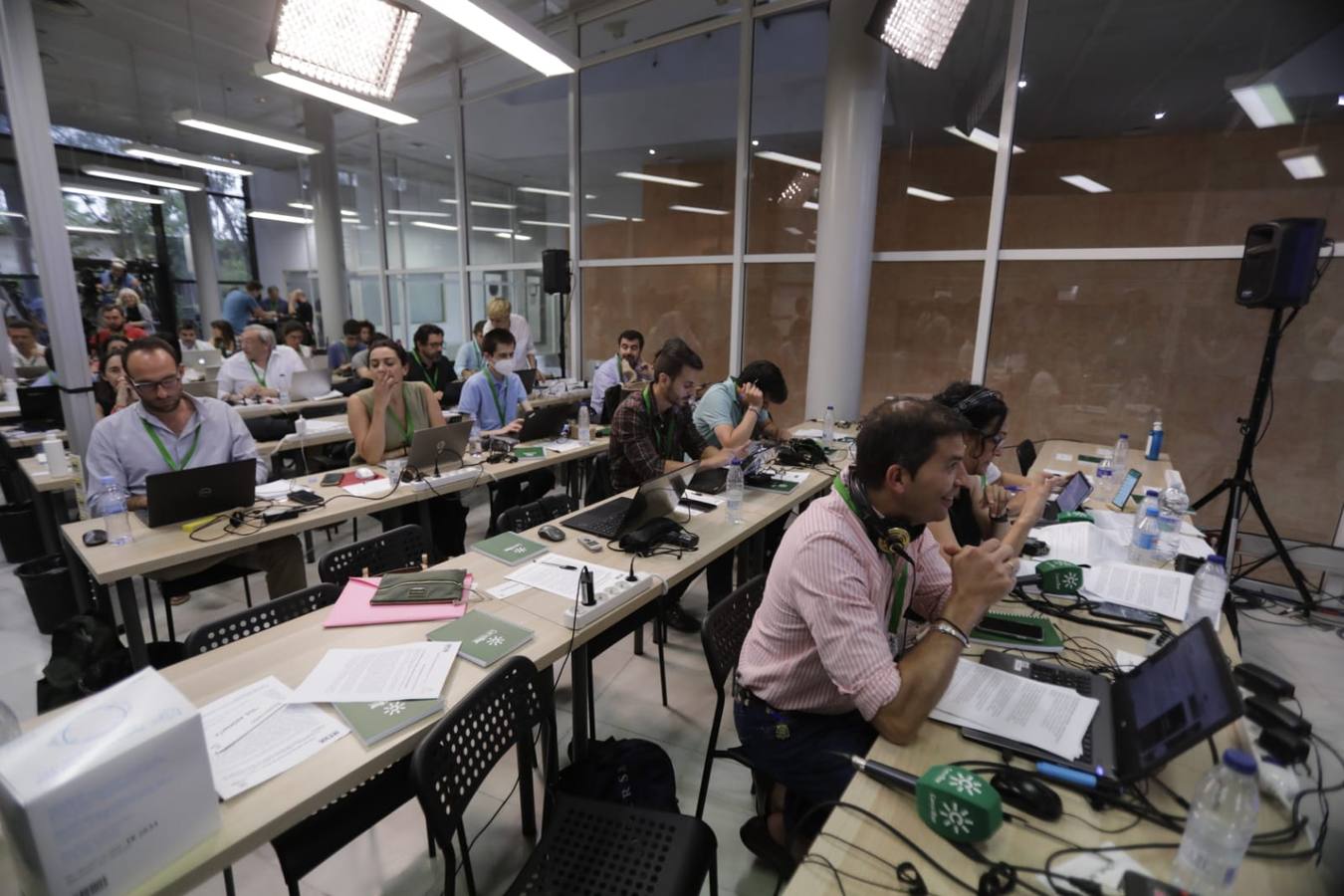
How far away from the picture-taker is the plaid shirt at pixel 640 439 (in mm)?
3186

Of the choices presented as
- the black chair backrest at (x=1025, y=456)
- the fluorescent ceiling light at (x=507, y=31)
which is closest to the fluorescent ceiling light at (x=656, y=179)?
the fluorescent ceiling light at (x=507, y=31)

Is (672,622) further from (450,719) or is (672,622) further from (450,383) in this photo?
(450,383)

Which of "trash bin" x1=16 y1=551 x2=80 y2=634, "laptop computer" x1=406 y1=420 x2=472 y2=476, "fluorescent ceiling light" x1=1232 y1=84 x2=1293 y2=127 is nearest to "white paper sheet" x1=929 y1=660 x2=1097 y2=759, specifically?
"laptop computer" x1=406 y1=420 x2=472 y2=476

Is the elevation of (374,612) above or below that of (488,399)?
below

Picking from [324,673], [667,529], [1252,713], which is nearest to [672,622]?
[667,529]

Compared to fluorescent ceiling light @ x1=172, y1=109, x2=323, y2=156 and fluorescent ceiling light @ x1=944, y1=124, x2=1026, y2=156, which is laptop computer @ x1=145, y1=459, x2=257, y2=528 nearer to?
fluorescent ceiling light @ x1=172, y1=109, x2=323, y2=156

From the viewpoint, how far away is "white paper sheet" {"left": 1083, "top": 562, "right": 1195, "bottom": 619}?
76.8 inches

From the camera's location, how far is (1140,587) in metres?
2.07

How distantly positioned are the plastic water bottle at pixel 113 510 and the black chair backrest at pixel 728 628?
7.76ft

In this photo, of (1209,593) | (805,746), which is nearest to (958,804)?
(805,746)

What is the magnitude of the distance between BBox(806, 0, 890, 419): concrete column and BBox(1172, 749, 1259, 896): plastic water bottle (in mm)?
4343

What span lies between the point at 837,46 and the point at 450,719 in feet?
17.2

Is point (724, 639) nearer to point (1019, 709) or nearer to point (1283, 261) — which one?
point (1019, 709)

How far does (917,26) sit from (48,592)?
545 centimetres
